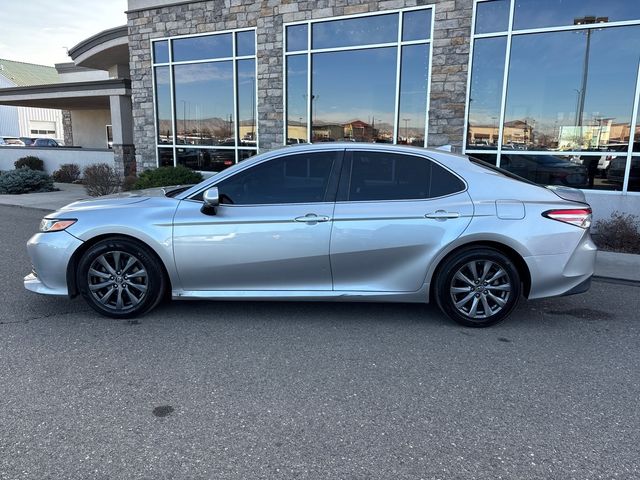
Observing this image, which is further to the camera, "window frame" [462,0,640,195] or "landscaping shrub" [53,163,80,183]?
"landscaping shrub" [53,163,80,183]

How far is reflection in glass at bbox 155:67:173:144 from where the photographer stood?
13.6 meters

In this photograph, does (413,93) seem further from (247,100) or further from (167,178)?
(167,178)

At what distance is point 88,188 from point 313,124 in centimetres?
626

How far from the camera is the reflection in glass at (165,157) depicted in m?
13.9

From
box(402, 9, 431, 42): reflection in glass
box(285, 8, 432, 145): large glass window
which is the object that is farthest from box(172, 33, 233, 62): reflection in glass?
box(402, 9, 431, 42): reflection in glass

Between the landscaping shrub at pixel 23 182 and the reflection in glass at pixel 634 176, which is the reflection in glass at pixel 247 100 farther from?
the reflection in glass at pixel 634 176

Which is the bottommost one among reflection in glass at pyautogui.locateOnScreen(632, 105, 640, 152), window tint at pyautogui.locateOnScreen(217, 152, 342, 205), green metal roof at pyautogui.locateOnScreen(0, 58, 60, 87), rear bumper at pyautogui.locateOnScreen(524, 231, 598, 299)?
rear bumper at pyautogui.locateOnScreen(524, 231, 598, 299)

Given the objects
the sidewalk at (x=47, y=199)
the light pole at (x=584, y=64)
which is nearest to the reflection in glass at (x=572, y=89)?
the light pole at (x=584, y=64)

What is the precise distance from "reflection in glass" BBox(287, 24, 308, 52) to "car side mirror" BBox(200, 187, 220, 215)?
820 cm

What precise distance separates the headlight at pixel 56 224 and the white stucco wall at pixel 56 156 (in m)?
14.4

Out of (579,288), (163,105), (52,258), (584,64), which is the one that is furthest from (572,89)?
(163,105)

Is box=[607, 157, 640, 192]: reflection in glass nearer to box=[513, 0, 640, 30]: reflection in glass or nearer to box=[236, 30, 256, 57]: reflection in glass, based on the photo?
box=[513, 0, 640, 30]: reflection in glass

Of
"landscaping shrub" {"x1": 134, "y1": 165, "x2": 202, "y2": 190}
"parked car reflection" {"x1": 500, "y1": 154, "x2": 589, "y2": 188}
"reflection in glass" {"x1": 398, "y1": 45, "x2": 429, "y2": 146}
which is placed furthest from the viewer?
"landscaping shrub" {"x1": 134, "y1": 165, "x2": 202, "y2": 190}

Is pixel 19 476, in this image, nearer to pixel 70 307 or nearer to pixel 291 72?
pixel 70 307
